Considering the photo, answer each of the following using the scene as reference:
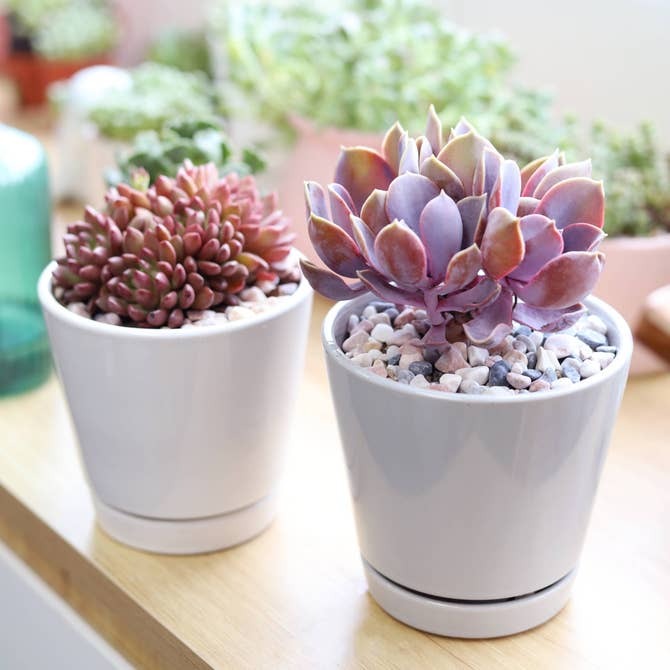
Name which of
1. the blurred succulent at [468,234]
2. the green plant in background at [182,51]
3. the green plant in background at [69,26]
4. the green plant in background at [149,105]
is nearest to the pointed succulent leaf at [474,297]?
the blurred succulent at [468,234]

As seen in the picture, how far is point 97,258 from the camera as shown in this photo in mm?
628

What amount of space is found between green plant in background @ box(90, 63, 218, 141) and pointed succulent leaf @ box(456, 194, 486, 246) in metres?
0.59

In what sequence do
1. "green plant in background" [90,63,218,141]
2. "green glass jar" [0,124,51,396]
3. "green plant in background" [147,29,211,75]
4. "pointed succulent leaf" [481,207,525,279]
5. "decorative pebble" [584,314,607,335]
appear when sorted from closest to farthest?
"pointed succulent leaf" [481,207,525,279], "decorative pebble" [584,314,607,335], "green glass jar" [0,124,51,396], "green plant in background" [90,63,218,141], "green plant in background" [147,29,211,75]

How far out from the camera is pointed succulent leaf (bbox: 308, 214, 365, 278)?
522 millimetres

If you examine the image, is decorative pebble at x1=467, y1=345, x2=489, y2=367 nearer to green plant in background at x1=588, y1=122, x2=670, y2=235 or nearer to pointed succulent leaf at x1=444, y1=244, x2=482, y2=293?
pointed succulent leaf at x1=444, y1=244, x2=482, y2=293

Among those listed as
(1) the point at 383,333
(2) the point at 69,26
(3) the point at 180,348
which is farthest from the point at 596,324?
(2) the point at 69,26

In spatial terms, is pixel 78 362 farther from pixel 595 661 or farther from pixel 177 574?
pixel 595 661

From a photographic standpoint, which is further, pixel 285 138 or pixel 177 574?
pixel 285 138

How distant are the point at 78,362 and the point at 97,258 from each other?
6 centimetres

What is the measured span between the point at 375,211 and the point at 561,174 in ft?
0.32

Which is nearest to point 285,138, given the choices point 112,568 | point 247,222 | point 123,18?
point 247,222

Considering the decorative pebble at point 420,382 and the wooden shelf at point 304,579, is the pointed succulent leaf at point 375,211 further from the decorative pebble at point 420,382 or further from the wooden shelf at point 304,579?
the wooden shelf at point 304,579

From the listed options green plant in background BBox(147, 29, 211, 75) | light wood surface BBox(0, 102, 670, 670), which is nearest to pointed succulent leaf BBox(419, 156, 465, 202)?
light wood surface BBox(0, 102, 670, 670)

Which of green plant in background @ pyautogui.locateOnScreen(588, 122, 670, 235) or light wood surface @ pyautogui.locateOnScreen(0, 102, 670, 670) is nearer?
light wood surface @ pyautogui.locateOnScreen(0, 102, 670, 670)
